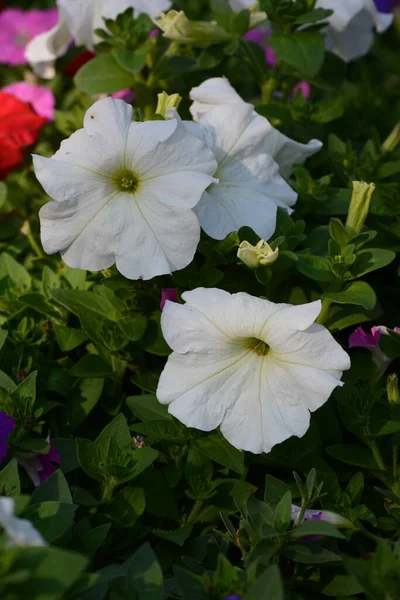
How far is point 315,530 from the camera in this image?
1.16 meters

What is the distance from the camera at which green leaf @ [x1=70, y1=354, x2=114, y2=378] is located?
5.14ft

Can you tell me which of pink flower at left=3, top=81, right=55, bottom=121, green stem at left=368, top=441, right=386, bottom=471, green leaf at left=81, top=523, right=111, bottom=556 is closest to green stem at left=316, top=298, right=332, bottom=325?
green stem at left=368, top=441, right=386, bottom=471

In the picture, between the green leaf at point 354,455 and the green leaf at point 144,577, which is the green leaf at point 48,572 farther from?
the green leaf at point 354,455

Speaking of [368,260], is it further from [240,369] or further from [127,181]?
[127,181]

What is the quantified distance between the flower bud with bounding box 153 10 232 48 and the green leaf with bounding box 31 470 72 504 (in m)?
1.12

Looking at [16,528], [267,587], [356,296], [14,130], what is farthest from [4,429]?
[14,130]

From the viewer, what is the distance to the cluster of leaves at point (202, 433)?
3.96ft

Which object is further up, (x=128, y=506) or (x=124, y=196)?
(x=124, y=196)

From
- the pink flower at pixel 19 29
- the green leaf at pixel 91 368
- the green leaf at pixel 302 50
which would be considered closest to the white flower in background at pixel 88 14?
the green leaf at pixel 302 50

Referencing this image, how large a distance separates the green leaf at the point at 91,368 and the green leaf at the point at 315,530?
1.85ft

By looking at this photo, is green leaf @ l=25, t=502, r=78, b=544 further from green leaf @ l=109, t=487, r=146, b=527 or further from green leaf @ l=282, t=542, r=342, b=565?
green leaf @ l=282, t=542, r=342, b=565

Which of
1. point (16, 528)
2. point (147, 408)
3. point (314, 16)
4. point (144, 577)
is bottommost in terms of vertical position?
point (147, 408)

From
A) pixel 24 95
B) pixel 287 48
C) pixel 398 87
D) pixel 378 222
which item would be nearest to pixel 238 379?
pixel 378 222

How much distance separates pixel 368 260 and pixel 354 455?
Result: 385mm
